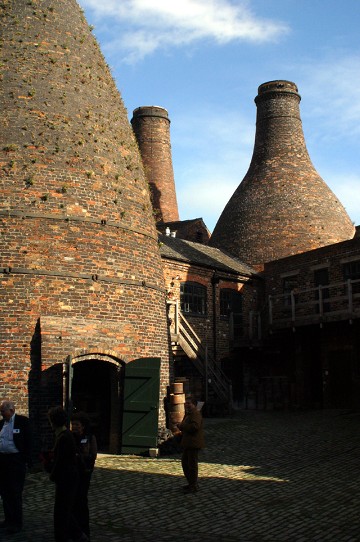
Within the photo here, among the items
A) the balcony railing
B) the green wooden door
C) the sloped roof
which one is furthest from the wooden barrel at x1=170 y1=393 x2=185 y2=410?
the sloped roof

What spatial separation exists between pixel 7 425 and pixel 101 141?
23.7ft

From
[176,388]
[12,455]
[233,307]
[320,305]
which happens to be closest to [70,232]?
[176,388]

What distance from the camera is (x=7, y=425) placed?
6.77 metres

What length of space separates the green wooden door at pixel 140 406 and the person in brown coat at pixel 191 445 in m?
2.42

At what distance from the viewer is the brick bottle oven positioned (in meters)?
10.5

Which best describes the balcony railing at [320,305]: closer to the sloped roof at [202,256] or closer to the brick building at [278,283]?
the brick building at [278,283]

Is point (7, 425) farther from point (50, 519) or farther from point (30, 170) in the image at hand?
point (30, 170)

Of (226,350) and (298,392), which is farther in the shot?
(226,350)

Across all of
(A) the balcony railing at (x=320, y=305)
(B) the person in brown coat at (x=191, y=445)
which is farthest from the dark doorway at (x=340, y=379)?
(B) the person in brown coat at (x=191, y=445)

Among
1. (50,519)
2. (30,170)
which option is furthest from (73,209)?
(50,519)

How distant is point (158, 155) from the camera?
110ft

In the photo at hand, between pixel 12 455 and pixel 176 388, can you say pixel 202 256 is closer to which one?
pixel 176 388

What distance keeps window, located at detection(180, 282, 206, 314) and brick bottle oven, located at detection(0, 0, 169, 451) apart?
25.6 ft

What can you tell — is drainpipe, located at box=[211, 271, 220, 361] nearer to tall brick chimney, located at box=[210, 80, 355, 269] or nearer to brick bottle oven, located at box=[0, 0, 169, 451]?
tall brick chimney, located at box=[210, 80, 355, 269]
